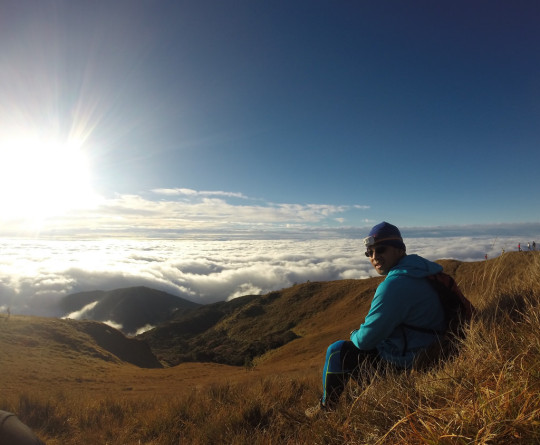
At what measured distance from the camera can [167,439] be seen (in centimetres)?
339

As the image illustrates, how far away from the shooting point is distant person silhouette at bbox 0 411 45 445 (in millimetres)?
2111

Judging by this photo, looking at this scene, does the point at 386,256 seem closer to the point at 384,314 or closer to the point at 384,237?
the point at 384,237

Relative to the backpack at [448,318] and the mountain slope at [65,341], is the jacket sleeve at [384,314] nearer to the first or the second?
the backpack at [448,318]

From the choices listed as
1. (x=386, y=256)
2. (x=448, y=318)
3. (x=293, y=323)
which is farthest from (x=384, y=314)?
(x=293, y=323)

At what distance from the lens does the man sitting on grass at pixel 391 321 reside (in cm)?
243

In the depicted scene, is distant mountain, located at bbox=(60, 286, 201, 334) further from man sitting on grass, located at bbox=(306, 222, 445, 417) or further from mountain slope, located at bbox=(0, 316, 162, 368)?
man sitting on grass, located at bbox=(306, 222, 445, 417)

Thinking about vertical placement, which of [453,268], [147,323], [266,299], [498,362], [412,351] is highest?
[498,362]

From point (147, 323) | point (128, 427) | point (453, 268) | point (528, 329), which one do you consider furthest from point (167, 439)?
point (147, 323)

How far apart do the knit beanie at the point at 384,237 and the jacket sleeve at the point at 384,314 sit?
1.45ft

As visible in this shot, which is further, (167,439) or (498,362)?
(167,439)

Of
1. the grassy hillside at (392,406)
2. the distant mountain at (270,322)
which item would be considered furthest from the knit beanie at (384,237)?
the distant mountain at (270,322)

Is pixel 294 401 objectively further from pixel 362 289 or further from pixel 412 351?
pixel 362 289

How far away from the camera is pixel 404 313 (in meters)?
2.44

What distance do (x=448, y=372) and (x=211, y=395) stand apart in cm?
371
